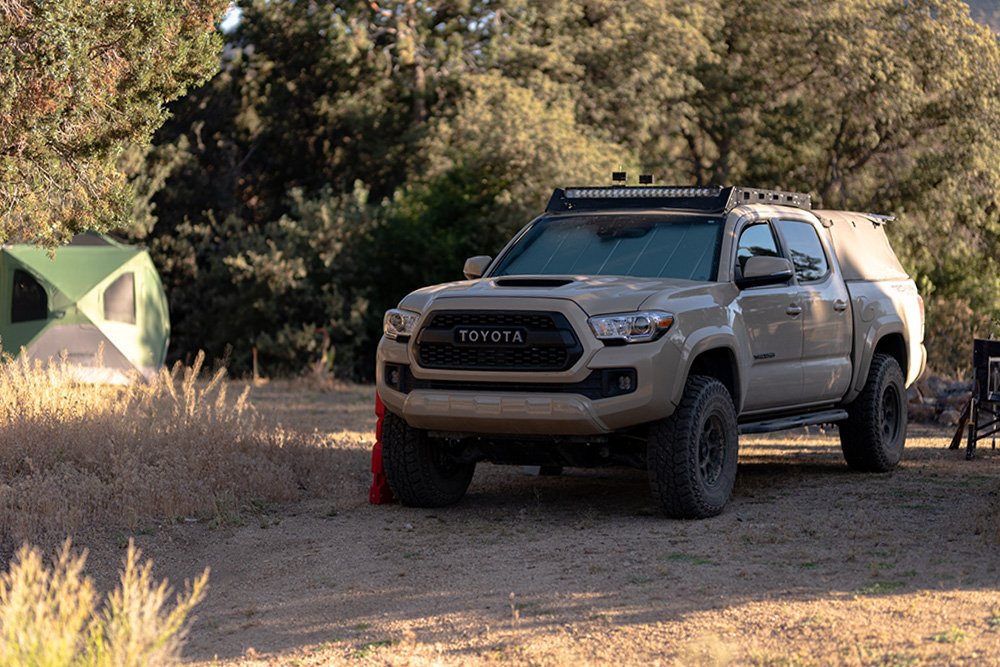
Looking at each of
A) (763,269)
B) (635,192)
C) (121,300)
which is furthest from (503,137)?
(763,269)

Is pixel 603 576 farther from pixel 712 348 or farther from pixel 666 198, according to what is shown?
pixel 666 198

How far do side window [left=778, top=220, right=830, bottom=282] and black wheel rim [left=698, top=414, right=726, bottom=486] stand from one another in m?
1.77

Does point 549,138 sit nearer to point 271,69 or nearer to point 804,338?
point 271,69

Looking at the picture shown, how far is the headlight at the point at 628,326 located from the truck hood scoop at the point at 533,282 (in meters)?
0.51

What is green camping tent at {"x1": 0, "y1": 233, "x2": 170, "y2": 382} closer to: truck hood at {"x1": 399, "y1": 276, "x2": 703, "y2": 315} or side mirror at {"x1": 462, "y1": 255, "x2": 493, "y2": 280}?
side mirror at {"x1": 462, "y1": 255, "x2": 493, "y2": 280}

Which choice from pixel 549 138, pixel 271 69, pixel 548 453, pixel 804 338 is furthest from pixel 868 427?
pixel 271 69

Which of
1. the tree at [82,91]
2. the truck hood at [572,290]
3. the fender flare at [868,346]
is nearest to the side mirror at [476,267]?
the truck hood at [572,290]

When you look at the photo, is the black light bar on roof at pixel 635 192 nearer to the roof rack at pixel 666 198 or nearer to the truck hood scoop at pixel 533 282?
the roof rack at pixel 666 198

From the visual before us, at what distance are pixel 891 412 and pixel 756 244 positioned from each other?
8.09 feet

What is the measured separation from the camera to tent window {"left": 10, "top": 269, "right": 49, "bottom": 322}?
2014 centimetres

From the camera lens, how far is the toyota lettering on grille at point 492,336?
28.4 ft

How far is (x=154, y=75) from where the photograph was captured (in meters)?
12.2

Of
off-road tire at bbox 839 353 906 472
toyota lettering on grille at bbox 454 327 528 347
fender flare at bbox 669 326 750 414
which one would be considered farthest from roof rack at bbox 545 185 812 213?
toyota lettering on grille at bbox 454 327 528 347

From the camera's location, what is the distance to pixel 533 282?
29.9 feet
